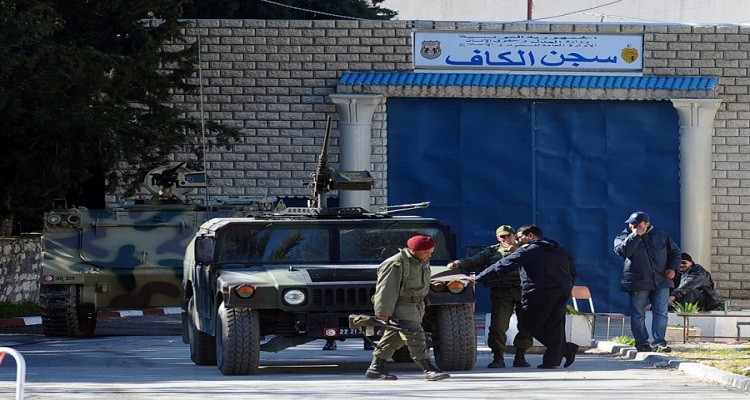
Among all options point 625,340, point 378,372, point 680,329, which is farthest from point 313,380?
point 680,329

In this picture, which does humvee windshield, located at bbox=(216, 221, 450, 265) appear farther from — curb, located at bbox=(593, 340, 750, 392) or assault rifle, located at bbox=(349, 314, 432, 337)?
curb, located at bbox=(593, 340, 750, 392)

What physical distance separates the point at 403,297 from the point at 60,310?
8.82 m

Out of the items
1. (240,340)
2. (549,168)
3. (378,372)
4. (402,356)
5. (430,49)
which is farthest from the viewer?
(549,168)

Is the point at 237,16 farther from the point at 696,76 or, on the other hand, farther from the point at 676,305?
the point at 676,305

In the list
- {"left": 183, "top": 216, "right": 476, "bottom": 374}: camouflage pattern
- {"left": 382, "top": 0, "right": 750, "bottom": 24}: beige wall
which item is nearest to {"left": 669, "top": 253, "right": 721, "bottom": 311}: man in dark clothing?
{"left": 183, "top": 216, "right": 476, "bottom": 374}: camouflage pattern

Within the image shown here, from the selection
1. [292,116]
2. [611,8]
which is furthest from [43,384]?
[611,8]

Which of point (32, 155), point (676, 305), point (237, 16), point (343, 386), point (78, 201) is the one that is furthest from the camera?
point (237, 16)

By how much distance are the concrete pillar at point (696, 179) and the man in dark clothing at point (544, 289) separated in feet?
39.3

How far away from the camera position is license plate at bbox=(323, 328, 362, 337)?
14.0 metres

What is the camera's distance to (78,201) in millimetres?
28812

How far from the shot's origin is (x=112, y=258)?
2194cm

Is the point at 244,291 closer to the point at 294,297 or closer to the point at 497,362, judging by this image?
the point at 294,297

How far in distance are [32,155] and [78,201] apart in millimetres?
5832

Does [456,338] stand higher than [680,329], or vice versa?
[456,338]
